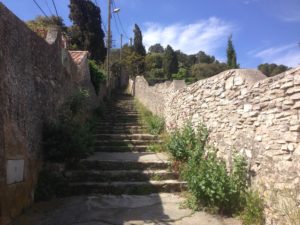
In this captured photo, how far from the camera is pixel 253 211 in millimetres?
4180

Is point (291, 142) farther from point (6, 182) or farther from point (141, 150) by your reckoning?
point (141, 150)

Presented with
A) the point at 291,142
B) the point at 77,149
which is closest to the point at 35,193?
the point at 77,149

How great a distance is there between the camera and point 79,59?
34.8 ft

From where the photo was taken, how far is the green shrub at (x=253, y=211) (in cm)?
409

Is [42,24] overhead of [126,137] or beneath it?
overhead

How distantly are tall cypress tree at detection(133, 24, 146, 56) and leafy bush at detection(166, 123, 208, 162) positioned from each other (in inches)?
1076

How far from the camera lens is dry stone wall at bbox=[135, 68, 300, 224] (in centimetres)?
362

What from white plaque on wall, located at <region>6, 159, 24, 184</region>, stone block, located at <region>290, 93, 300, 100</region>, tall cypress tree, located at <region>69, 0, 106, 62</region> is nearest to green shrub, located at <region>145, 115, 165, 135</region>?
white plaque on wall, located at <region>6, 159, 24, 184</region>

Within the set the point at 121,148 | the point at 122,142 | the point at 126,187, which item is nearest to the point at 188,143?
the point at 126,187

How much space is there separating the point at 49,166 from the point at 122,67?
23.7 metres

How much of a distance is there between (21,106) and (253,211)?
3514mm

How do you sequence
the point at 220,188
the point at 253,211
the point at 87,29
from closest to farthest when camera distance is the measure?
1. the point at 253,211
2. the point at 220,188
3. the point at 87,29

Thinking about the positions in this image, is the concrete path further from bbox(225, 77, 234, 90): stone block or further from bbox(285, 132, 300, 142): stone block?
bbox(225, 77, 234, 90): stone block

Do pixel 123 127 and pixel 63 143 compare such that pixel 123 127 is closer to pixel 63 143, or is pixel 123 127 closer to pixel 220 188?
pixel 63 143
